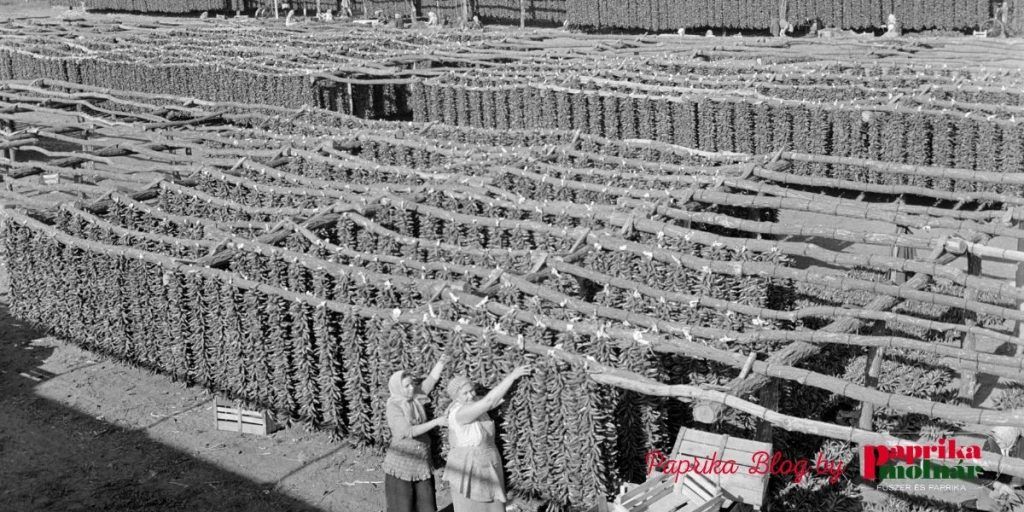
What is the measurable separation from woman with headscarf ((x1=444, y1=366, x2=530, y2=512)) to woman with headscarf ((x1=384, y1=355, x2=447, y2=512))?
0.30 m

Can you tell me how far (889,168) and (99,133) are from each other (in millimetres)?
15507

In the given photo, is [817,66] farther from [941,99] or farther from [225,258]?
[225,258]

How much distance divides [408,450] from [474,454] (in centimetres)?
67

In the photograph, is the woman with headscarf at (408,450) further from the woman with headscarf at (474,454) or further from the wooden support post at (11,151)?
the wooden support post at (11,151)

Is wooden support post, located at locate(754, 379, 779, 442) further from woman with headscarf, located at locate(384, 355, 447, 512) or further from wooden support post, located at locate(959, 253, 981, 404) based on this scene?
woman with headscarf, located at locate(384, 355, 447, 512)

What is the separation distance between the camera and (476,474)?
27.9 ft

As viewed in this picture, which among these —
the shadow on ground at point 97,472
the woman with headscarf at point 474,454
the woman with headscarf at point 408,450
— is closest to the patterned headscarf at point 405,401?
the woman with headscarf at point 408,450

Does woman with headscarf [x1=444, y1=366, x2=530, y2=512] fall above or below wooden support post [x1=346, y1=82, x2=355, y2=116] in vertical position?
below

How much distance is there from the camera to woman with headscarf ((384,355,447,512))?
8.84 metres

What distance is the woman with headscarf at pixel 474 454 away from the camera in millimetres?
8492

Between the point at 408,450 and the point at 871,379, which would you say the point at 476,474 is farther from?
the point at 871,379

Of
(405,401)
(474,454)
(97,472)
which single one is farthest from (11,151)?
(474,454)

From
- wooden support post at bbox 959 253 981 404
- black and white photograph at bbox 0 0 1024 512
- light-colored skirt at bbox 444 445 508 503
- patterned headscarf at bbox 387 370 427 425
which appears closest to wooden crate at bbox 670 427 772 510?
black and white photograph at bbox 0 0 1024 512

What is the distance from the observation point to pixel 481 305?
32.3 feet
